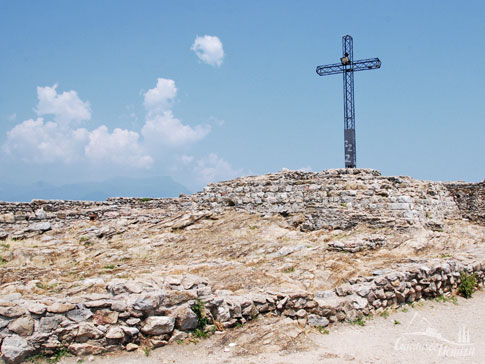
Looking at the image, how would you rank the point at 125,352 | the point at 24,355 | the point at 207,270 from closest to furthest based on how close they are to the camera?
the point at 24,355 < the point at 125,352 < the point at 207,270

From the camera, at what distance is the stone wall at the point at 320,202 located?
1525cm

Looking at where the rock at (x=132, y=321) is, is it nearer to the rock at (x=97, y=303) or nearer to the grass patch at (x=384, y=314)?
the rock at (x=97, y=303)

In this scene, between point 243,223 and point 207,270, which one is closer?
point 207,270

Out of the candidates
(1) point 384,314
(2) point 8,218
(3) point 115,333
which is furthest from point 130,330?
(2) point 8,218

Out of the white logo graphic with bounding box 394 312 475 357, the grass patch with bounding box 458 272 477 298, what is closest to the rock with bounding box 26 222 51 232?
the white logo graphic with bounding box 394 312 475 357

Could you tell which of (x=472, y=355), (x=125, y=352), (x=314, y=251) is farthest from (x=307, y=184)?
(x=125, y=352)

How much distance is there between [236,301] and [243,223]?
29.3ft

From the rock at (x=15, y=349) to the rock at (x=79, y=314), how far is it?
2.41 feet

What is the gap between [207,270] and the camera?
1082 cm

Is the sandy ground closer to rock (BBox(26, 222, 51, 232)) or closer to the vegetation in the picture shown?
the vegetation

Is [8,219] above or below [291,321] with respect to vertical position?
above

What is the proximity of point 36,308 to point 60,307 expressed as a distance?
38 cm

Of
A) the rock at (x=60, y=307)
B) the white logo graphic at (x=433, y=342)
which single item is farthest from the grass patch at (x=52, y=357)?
the white logo graphic at (x=433, y=342)

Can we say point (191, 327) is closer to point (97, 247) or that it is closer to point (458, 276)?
point (458, 276)
